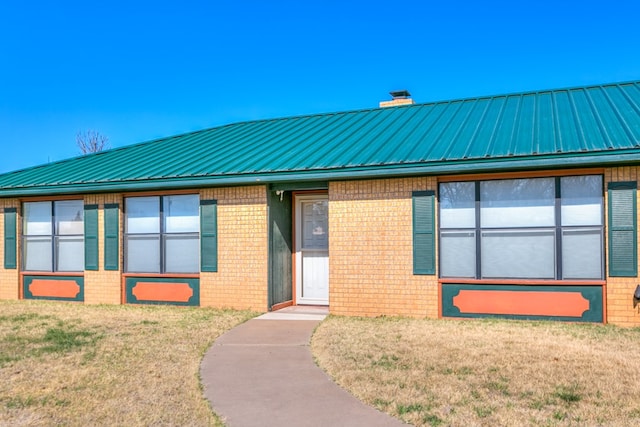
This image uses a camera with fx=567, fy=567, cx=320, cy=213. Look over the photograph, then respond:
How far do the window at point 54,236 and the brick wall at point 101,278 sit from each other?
51 centimetres

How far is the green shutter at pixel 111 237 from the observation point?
12.3 meters

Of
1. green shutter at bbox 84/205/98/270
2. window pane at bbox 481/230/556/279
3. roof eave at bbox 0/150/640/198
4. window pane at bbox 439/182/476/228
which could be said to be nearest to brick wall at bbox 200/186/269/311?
roof eave at bbox 0/150/640/198

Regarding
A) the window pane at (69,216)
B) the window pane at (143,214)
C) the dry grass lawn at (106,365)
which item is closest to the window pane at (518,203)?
the dry grass lawn at (106,365)

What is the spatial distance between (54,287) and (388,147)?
8.39m

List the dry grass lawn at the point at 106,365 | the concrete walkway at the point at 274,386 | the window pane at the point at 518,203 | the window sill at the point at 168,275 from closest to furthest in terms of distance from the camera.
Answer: the concrete walkway at the point at 274,386, the dry grass lawn at the point at 106,365, the window pane at the point at 518,203, the window sill at the point at 168,275

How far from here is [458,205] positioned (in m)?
9.95

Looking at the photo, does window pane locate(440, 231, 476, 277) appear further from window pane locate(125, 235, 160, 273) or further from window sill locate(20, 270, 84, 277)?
window sill locate(20, 270, 84, 277)

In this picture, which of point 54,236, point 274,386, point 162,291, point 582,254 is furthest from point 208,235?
point 582,254

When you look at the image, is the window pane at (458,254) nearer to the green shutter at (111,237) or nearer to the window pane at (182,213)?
the window pane at (182,213)

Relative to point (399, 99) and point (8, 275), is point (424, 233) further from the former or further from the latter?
point (8, 275)

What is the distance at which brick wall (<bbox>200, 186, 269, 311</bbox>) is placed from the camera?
11.1m

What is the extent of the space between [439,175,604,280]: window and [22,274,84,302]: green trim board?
27.1 feet

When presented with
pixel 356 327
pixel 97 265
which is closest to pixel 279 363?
pixel 356 327

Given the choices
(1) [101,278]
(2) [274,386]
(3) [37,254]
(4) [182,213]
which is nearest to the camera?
(2) [274,386]
